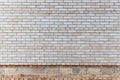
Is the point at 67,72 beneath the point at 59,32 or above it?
beneath

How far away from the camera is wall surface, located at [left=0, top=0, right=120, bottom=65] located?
11.8 ft

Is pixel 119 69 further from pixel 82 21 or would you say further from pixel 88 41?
pixel 82 21

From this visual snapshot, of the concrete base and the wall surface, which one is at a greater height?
the wall surface

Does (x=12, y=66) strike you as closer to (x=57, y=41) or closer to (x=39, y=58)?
(x=39, y=58)

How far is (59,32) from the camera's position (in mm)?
3633

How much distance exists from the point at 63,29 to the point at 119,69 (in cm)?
135

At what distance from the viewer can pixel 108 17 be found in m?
3.60

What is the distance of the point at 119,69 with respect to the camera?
365 centimetres

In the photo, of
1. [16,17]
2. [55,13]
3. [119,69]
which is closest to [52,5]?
[55,13]

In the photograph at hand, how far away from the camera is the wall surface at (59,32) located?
3598 millimetres

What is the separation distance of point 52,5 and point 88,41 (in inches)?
38.8

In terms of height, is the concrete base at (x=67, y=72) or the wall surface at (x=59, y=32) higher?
the wall surface at (x=59, y=32)

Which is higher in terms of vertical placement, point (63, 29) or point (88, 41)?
point (63, 29)

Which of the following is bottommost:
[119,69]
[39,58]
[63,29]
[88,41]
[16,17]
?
[119,69]
